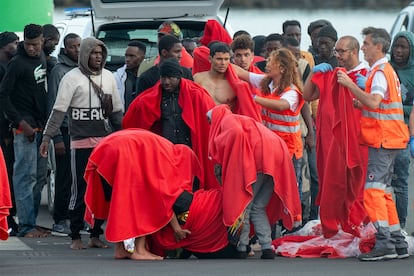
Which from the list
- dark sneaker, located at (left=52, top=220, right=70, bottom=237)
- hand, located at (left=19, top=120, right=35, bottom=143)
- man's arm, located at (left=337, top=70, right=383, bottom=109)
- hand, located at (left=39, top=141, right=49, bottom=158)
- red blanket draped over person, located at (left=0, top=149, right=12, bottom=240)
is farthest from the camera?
dark sneaker, located at (left=52, top=220, right=70, bottom=237)

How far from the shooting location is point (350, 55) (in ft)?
41.9

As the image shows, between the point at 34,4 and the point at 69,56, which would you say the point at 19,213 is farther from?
the point at 34,4

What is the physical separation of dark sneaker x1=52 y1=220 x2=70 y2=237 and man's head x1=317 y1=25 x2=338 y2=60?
3.13 m

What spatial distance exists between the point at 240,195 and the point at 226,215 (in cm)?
20

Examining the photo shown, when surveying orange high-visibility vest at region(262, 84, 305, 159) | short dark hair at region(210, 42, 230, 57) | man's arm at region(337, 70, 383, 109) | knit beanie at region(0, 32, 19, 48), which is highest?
short dark hair at region(210, 42, 230, 57)

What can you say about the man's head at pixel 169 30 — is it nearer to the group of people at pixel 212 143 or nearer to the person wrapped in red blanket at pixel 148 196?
the group of people at pixel 212 143

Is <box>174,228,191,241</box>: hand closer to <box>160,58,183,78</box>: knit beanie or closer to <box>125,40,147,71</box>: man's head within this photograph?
<box>160,58,183,78</box>: knit beanie

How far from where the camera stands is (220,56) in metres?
13.5

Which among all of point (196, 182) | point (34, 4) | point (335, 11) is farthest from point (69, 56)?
point (335, 11)

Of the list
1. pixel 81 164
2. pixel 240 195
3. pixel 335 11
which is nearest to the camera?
pixel 240 195

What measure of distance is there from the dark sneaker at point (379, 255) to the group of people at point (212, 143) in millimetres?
11

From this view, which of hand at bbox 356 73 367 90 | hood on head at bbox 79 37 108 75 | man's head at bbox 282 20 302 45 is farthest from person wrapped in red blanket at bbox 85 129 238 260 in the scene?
man's head at bbox 282 20 302 45

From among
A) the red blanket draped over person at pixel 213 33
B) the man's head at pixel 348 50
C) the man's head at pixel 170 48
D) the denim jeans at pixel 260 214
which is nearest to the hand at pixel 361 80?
the man's head at pixel 348 50

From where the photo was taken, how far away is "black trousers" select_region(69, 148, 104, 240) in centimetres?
1371
